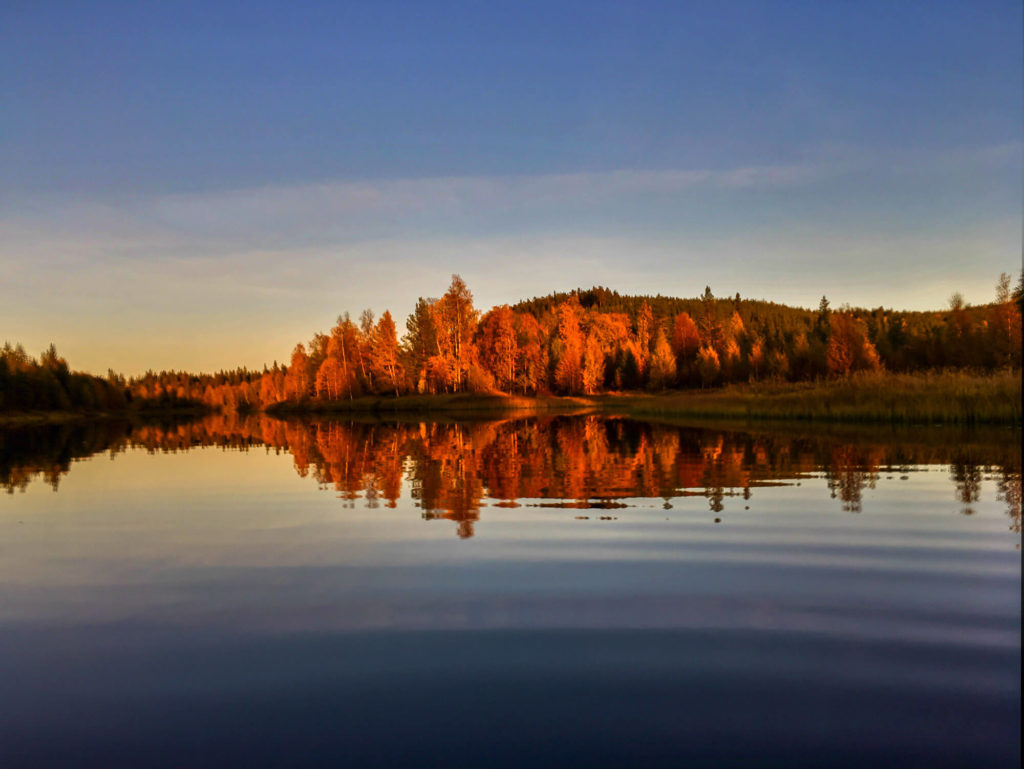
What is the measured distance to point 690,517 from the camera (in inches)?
544

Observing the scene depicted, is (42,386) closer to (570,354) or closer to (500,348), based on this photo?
(500,348)

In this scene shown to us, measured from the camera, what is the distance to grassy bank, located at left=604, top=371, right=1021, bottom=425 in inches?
1294

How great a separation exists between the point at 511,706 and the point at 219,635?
3.87 m

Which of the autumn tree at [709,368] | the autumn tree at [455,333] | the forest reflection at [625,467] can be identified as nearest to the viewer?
the forest reflection at [625,467]

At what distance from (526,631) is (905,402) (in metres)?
36.8

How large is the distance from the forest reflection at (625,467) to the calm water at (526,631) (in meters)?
0.34

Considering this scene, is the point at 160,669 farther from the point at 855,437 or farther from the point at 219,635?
the point at 855,437

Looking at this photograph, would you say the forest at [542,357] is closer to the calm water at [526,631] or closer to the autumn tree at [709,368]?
the autumn tree at [709,368]

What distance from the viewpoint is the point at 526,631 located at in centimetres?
732

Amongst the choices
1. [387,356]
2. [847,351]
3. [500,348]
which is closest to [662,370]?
[500,348]

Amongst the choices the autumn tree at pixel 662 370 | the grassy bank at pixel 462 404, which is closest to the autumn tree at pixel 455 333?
the grassy bank at pixel 462 404

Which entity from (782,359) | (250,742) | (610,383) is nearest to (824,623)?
(250,742)

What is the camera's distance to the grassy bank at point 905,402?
32.9m

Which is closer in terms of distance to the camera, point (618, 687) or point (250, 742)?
point (250, 742)
